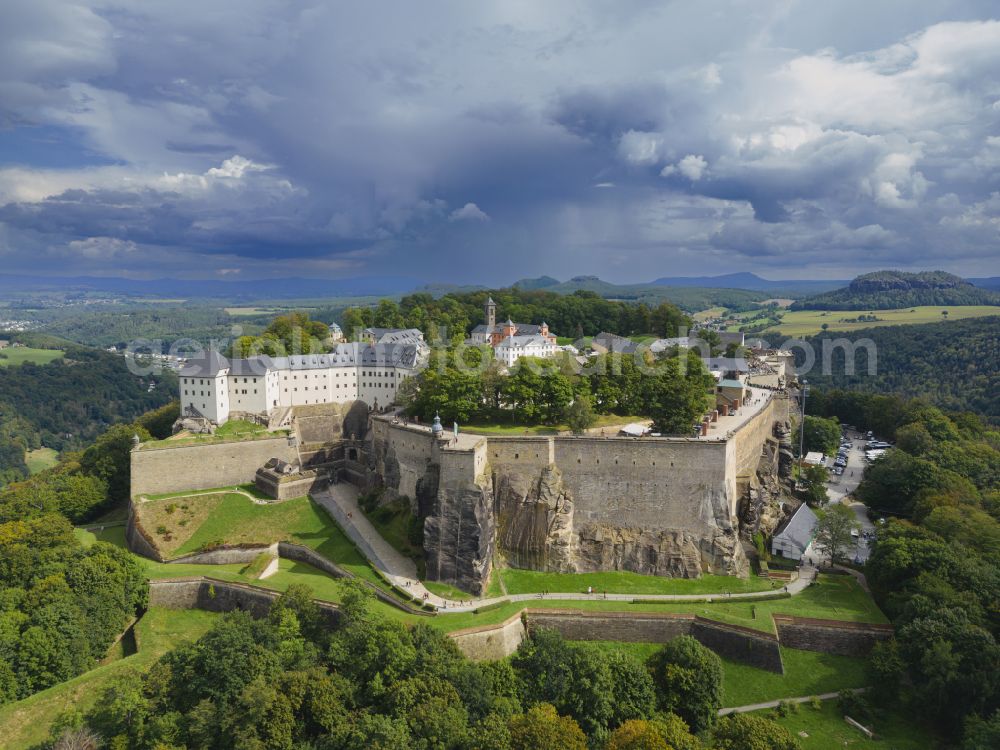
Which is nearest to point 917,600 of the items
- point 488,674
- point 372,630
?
point 488,674

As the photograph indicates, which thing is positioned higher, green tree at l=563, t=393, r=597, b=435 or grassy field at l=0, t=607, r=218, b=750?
green tree at l=563, t=393, r=597, b=435

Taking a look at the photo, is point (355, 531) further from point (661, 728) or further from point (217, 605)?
point (661, 728)

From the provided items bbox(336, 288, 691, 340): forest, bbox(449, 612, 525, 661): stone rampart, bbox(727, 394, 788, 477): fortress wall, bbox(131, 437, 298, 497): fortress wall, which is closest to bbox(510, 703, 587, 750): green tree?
bbox(449, 612, 525, 661): stone rampart

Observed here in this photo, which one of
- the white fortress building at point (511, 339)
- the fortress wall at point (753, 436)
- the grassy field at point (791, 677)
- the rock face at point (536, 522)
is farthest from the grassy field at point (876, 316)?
the rock face at point (536, 522)

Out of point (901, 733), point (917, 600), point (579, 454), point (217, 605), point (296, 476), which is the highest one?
point (579, 454)

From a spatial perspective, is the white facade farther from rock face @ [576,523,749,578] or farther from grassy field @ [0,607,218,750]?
grassy field @ [0,607,218,750]
